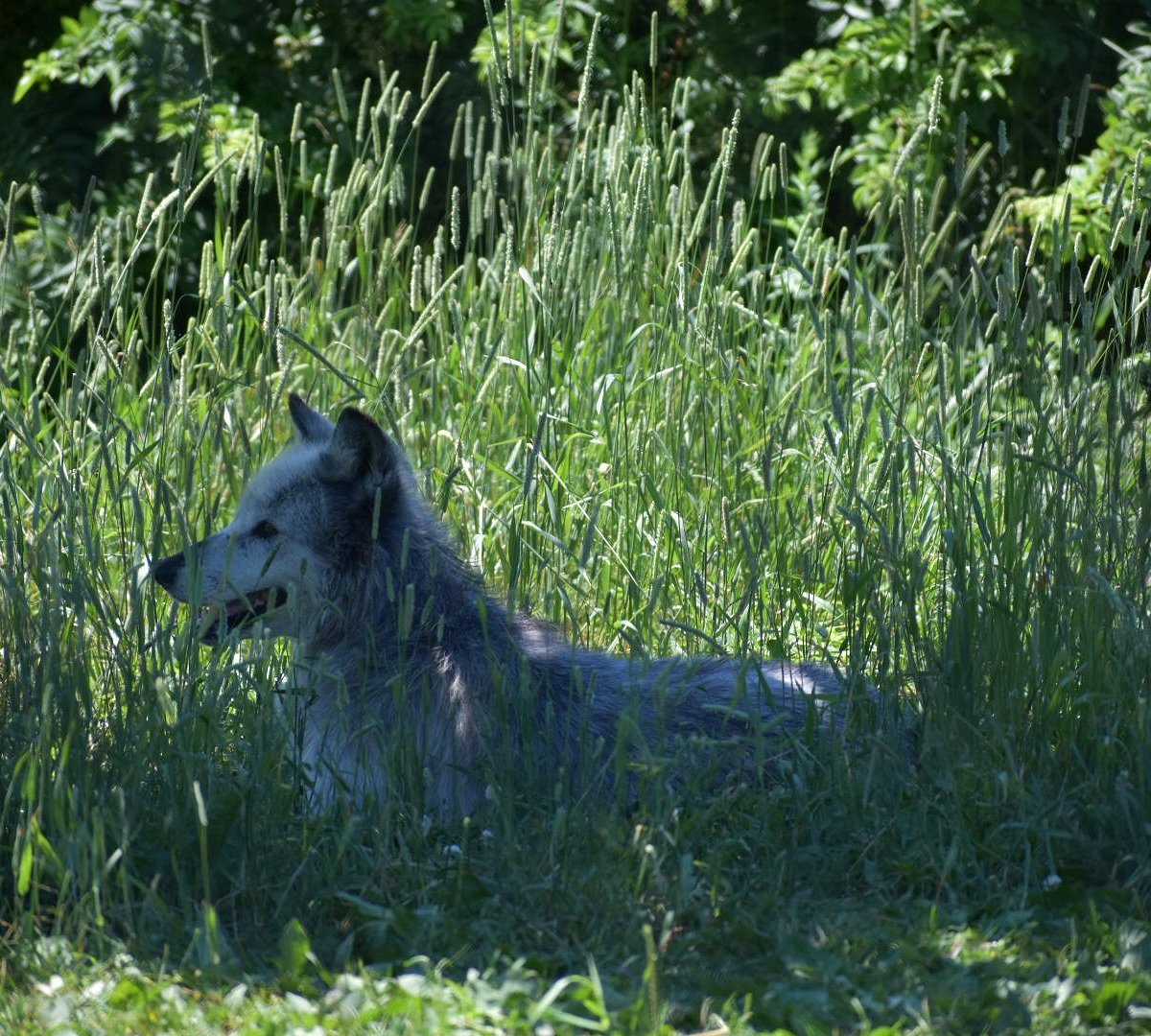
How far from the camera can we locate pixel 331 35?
10000mm

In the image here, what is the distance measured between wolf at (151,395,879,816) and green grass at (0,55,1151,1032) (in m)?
0.15

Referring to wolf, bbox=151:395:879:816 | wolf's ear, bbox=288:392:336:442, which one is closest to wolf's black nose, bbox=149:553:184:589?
wolf, bbox=151:395:879:816

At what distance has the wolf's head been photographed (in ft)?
14.4

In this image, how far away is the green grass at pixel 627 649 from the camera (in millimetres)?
2988

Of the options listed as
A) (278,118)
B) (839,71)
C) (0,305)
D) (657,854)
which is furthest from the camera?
(278,118)

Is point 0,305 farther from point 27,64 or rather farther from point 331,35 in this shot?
point 331,35

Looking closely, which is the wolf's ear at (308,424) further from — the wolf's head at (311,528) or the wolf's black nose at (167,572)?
the wolf's black nose at (167,572)

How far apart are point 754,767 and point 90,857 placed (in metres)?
1.70

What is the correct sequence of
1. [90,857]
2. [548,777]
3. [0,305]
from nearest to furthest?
[90,857], [548,777], [0,305]

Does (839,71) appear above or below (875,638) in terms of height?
above

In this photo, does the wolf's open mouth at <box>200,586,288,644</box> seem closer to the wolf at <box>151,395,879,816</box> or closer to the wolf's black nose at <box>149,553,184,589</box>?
the wolf at <box>151,395,879,816</box>

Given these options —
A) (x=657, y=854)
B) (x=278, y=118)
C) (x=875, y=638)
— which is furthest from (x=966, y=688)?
(x=278, y=118)

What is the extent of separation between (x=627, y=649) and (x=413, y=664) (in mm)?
887

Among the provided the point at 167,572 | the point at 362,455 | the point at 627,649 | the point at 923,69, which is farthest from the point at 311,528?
the point at 923,69
